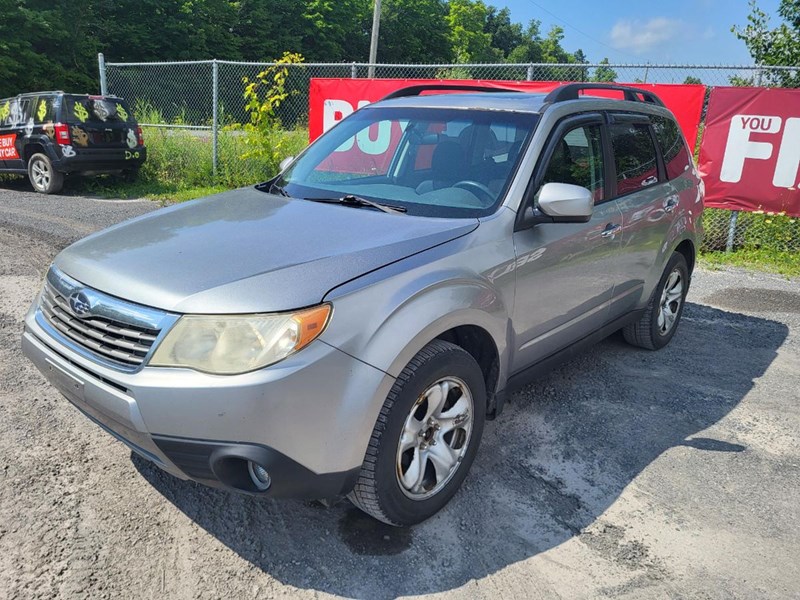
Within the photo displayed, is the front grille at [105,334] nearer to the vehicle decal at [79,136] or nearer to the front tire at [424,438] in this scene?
the front tire at [424,438]

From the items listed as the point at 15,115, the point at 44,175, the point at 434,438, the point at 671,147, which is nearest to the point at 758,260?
the point at 671,147

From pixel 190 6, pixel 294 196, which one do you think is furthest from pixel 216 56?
pixel 294 196

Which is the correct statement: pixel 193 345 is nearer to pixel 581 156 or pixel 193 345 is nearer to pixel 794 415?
pixel 581 156

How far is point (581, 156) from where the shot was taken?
3.66 m

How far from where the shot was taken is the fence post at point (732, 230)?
8156mm

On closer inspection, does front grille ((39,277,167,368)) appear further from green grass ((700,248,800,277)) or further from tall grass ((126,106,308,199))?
tall grass ((126,106,308,199))

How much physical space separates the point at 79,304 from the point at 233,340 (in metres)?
0.77

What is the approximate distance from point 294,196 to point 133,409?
1.58 m

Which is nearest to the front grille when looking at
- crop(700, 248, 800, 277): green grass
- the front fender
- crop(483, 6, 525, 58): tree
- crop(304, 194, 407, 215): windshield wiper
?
the front fender

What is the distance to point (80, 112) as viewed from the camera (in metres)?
11.1

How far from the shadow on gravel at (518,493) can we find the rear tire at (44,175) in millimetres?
9856

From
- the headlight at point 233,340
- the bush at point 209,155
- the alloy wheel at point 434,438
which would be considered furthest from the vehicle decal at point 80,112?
the alloy wheel at point 434,438

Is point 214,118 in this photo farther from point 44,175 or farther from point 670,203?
point 670,203

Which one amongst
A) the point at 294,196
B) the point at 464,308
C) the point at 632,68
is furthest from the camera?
the point at 632,68
